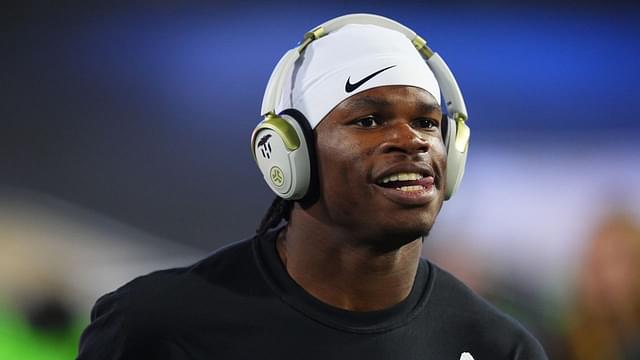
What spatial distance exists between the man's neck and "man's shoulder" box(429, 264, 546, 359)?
0.31 ft

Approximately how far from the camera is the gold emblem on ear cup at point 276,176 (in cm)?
144

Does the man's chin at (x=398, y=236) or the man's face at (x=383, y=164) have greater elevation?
the man's face at (x=383, y=164)

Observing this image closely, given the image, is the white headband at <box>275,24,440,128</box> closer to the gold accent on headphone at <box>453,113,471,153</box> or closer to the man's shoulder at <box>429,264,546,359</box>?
the gold accent on headphone at <box>453,113,471,153</box>

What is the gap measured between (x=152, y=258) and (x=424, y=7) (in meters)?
0.99

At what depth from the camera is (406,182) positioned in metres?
1.38

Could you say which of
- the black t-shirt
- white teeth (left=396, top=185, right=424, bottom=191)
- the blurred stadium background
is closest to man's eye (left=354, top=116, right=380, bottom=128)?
white teeth (left=396, top=185, right=424, bottom=191)

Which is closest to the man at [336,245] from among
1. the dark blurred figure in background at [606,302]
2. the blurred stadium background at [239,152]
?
the blurred stadium background at [239,152]

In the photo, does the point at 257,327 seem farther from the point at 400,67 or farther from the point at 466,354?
the point at 400,67

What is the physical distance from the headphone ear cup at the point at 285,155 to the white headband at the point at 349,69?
44mm

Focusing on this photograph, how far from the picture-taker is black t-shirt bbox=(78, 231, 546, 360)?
4.76 ft

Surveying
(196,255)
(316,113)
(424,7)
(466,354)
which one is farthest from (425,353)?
(424,7)

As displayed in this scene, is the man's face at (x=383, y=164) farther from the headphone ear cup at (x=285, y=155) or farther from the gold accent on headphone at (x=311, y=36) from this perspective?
the gold accent on headphone at (x=311, y=36)

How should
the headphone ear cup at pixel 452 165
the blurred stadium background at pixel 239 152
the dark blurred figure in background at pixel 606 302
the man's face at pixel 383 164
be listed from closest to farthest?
the man's face at pixel 383 164, the headphone ear cup at pixel 452 165, the blurred stadium background at pixel 239 152, the dark blurred figure in background at pixel 606 302

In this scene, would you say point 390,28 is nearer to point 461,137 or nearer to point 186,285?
point 461,137
